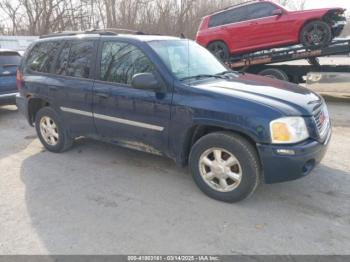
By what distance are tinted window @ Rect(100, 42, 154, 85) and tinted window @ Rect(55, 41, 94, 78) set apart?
0.28m

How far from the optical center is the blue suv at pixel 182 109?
318cm

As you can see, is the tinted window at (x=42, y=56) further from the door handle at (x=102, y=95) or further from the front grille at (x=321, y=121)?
the front grille at (x=321, y=121)

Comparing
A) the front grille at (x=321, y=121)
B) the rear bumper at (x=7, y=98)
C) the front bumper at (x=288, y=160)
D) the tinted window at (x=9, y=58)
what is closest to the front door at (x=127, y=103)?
the front bumper at (x=288, y=160)

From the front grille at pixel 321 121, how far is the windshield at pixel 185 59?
53.9 inches

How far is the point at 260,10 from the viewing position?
9336mm

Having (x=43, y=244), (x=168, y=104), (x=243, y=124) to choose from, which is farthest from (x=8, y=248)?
(x=243, y=124)

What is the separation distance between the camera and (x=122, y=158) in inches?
191

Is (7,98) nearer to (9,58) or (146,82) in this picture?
(9,58)

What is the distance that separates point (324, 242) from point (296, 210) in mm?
543

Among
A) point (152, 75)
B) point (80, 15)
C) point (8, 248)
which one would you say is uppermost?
point (80, 15)

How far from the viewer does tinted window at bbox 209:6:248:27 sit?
9.61 meters

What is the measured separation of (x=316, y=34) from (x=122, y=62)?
6.47 metres

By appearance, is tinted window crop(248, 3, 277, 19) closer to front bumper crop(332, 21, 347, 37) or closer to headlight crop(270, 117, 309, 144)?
front bumper crop(332, 21, 347, 37)

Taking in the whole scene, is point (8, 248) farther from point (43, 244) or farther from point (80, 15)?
point (80, 15)
